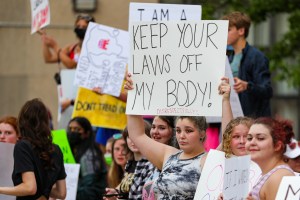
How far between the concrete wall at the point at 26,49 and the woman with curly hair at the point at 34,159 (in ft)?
26.4

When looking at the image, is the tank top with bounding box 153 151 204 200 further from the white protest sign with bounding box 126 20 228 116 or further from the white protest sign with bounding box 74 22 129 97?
the white protest sign with bounding box 74 22 129 97

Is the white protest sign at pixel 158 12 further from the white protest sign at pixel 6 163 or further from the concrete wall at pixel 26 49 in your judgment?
the concrete wall at pixel 26 49

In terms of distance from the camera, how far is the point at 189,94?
9484 mm

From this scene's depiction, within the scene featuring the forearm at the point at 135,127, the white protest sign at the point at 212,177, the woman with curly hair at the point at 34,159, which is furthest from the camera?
the woman with curly hair at the point at 34,159

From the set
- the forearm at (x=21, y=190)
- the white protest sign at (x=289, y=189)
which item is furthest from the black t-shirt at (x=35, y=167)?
the white protest sign at (x=289, y=189)

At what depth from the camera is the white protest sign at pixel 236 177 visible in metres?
8.26

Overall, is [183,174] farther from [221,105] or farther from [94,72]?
[94,72]

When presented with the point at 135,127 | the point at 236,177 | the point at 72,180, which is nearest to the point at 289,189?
the point at 236,177

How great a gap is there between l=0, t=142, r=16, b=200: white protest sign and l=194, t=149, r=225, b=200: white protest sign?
217cm

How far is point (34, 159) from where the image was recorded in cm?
976

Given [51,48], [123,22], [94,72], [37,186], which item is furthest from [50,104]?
[37,186]

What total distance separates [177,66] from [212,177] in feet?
3.73

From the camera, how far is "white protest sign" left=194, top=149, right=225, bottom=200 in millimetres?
8797

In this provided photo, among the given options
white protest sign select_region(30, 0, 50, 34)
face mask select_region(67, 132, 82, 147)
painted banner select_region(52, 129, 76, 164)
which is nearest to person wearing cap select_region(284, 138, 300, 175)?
painted banner select_region(52, 129, 76, 164)
